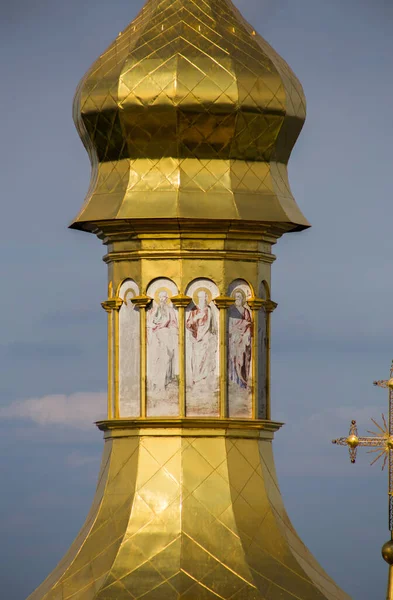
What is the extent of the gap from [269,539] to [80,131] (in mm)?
5697

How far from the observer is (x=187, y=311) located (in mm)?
40906

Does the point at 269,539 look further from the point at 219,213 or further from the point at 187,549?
the point at 219,213

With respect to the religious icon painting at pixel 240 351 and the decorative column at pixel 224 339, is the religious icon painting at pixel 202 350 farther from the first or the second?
the religious icon painting at pixel 240 351

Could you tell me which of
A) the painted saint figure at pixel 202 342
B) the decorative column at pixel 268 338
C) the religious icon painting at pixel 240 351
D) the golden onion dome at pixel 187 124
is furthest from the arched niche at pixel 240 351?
the golden onion dome at pixel 187 124

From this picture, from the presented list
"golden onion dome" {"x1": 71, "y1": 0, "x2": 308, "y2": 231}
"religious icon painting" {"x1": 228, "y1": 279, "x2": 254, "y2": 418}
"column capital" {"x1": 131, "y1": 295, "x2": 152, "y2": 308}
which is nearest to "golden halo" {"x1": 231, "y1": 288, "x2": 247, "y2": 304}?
"religious icon painting" {"x1": 228, "y1": 279, "x2": 254, "y2": 418}

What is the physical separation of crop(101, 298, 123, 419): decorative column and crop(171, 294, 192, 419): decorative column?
34.8 inches

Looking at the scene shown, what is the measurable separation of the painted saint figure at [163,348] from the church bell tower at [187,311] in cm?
2

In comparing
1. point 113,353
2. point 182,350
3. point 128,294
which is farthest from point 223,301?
point 113,353

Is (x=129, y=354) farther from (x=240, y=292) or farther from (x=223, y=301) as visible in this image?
(x=240, y=292)

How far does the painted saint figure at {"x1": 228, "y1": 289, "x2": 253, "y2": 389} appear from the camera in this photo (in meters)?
41.0

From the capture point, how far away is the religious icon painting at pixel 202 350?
134ft

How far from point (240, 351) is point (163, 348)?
3.22ft

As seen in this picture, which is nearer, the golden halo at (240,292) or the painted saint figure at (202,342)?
the painted saint figure at (202,342)

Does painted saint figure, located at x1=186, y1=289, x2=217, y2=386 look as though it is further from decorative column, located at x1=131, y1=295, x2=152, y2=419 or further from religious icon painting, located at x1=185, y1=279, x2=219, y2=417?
decorative column, located at x1=131, y1=295, x2=152, y2=419
